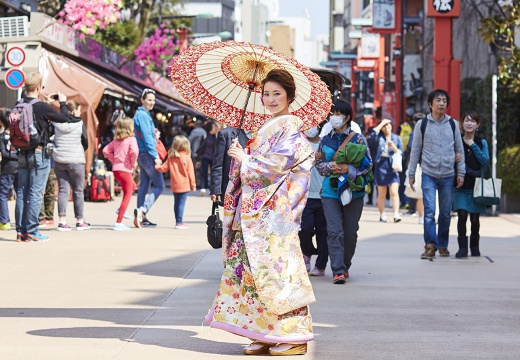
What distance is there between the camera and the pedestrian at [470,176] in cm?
1306

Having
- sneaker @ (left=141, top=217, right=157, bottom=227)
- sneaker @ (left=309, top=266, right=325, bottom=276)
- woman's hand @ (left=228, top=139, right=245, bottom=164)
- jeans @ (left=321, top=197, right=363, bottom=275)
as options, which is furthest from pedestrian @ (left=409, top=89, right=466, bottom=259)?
woman's hand @ (left=228, top=139, right=245, bottom=164)

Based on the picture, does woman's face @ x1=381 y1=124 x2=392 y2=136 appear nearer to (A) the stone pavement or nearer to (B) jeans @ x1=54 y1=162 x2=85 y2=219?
(A) the stone pavement

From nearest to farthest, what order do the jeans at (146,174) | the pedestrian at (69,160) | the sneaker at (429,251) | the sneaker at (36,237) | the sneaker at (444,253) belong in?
the sneaker at (429,251), the sneaker at (444,253), the sneaker at (36,237), the pedestrian at (69,160), the jeans at (146,174)

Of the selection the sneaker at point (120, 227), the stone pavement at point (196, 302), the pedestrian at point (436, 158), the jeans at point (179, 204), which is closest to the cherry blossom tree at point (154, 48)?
the jeans at point (179, 204)

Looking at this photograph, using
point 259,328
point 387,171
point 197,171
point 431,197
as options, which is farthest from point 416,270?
point 197,171

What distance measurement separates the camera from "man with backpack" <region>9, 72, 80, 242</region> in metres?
13.3

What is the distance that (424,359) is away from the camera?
6863 millimetres

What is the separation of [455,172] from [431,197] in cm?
42

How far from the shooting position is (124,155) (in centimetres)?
1638

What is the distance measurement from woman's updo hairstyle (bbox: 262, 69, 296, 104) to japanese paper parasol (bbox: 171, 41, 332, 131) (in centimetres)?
44

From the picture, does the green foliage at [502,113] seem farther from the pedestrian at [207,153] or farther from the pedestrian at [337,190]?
the pedestrian at [337,190]

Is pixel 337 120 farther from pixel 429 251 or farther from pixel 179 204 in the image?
pixel 179 204

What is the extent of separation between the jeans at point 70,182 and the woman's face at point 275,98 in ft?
28.1

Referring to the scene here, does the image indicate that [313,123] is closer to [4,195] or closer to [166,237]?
[166,237]
